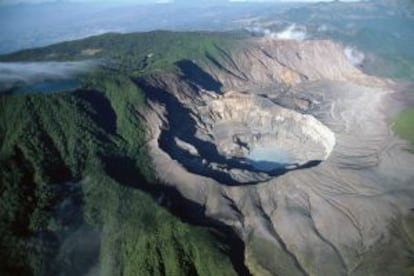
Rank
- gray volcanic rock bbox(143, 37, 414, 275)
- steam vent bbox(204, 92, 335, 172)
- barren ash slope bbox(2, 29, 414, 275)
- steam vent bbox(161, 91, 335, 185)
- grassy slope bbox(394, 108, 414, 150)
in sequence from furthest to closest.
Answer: steam vent bbox(204, 92, 335, 172) → grassy slope bbox(394, 108, 414, 150) → steam vent bbox(161, 91, 335, 185) → barren ash slope bbox(2, 29, 414, 275) → gray volcanic rock bbox(143, 37, 414, 275)

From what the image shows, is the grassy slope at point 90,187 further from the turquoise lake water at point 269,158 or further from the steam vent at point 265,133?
the turquoise lake water at point 269,158

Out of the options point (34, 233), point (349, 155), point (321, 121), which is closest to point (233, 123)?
point (321, 121)

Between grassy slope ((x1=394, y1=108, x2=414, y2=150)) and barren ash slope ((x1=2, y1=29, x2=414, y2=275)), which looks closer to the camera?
barren ash slope ((x1=2, y1=29, x2=414, y2=275))

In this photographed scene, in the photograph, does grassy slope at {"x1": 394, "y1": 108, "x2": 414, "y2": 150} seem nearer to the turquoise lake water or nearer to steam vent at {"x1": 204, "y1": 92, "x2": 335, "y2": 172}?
steam vent at {"x1": 204, "y1": 92, "x2": 335, "y2": 172}

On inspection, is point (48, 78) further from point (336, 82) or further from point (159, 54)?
point (336, 82)

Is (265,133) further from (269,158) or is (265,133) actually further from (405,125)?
(405,125)

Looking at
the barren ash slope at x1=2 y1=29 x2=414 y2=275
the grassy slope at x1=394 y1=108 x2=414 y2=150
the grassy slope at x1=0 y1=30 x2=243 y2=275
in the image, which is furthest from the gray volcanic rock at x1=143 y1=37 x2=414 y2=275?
the grassy slope at x1=0 y1=30 x2=243 y2=275

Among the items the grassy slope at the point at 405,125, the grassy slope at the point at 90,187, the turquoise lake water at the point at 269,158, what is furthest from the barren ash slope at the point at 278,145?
the grassy slope at the point at 90,187
